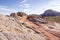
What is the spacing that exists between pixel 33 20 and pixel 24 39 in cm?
1710

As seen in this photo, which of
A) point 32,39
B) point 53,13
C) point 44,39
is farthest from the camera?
point 53,13

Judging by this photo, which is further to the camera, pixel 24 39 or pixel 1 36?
pixel 24 39

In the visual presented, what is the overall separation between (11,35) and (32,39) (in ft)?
13.3

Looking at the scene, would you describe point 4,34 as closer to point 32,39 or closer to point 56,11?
point 32,39

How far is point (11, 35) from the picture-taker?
15.7m

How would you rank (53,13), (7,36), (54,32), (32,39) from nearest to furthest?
1. (7,36)
2. (32,39)
3. (54,32)
4. (53,13)

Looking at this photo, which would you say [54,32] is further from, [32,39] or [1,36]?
[1,36]

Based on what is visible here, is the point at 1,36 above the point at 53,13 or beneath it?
above

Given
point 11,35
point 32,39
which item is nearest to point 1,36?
point 11,35

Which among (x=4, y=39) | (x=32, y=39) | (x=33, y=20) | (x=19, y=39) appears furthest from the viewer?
(x=33, y=20)

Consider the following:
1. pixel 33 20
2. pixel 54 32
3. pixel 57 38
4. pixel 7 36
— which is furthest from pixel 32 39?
pixel 33 20

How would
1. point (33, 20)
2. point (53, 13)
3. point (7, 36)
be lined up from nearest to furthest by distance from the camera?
point (7, 36) < point (33, 20) < point (53, 13)

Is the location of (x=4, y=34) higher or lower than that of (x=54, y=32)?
higher

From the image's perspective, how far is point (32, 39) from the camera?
18.7 metres
